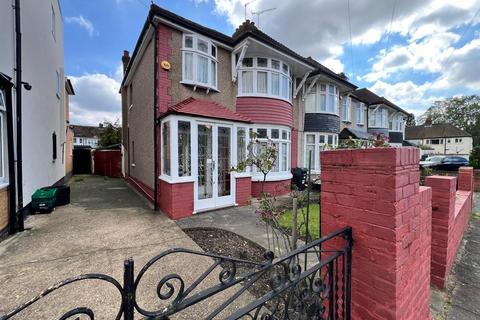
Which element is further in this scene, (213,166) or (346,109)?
(346,109)

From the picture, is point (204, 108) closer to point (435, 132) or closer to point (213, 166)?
point (213, 166)

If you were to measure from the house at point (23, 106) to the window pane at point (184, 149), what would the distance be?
3.54 metres

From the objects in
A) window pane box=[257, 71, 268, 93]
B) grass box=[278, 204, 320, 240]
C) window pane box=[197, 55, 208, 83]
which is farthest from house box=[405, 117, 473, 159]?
window pane box=[197, 55, 208, 83]

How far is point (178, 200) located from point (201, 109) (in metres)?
2.77

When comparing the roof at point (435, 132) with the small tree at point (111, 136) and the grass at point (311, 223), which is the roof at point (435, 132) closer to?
the grass at point (311, 223)

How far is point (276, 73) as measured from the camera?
9.12 m

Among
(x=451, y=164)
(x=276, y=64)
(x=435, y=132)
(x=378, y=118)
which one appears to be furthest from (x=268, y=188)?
(x=435, y=132)

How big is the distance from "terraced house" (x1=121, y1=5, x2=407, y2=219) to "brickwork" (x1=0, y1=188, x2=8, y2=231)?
3.26 metres

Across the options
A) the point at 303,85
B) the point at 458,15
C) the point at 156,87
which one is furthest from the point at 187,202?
the point at 458,15

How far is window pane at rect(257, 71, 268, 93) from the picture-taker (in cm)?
897

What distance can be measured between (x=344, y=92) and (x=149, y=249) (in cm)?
1441

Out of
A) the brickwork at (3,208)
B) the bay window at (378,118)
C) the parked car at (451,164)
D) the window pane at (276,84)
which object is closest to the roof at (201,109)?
the window pane at (276,84)

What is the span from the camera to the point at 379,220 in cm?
157

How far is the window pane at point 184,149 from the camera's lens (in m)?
6.38
